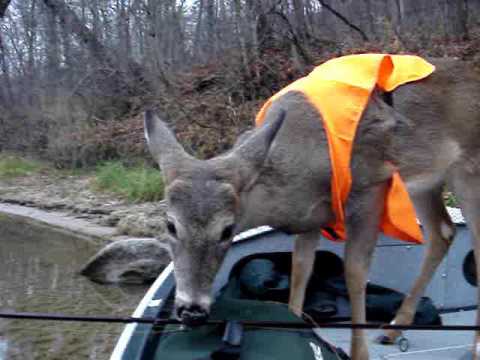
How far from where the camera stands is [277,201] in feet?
15.4

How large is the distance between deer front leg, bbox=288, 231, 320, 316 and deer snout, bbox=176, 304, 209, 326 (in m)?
1.62

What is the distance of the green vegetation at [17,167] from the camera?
20.0 m

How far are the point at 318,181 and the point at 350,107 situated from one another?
0.49 m

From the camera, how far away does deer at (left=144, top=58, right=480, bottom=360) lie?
3.89 metres

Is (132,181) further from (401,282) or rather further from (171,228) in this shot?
(171,228)

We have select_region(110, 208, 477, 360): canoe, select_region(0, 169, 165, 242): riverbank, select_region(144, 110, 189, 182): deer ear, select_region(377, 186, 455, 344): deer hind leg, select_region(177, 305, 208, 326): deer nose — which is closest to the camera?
select_region(177, 305, 208, 326): deer nose

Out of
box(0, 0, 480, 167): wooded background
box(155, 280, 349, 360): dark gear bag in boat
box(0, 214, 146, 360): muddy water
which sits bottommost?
box(0, 214, 146, 360): muddy water

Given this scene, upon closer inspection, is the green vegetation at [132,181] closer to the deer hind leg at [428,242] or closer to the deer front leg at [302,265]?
the deer hind leg at [428,242]

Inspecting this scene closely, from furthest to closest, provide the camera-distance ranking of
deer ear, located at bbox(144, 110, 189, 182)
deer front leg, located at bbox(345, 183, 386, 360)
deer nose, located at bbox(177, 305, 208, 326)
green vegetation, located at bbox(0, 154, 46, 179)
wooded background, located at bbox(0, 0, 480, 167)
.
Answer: green vegetation, located at bbox(0, 154, 46, 179), wooded background, located at bbox(0, 0, 480, 167), deer front leg, located at bbox(345, 183, 386, 360), deer ear, located at bbox(144, 110, 189, 182), deer nose, located at bbox(177, 305, 208, 326)

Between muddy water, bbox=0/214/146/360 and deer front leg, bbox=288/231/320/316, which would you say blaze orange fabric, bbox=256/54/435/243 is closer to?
deer front leg, bbox=288/231/320/316

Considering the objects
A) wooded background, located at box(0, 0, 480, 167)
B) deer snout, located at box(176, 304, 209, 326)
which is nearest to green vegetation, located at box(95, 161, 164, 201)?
wooded background, located at box(0, 0, 480, 167)

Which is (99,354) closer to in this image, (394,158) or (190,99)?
(394,158)

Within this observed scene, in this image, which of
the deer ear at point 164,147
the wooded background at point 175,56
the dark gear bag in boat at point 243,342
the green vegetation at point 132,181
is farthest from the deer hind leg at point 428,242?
the wooded background at point 175,56

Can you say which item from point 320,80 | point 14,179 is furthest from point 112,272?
point 14,179
